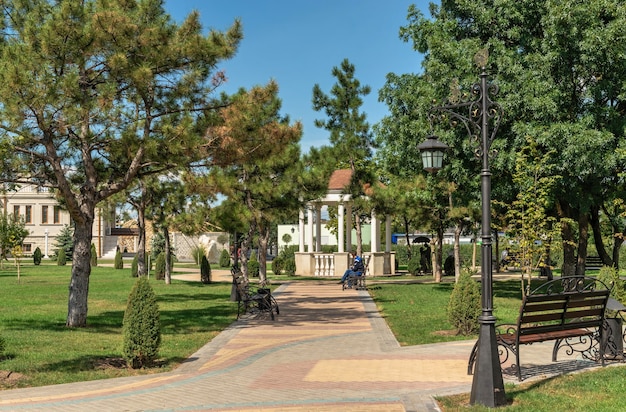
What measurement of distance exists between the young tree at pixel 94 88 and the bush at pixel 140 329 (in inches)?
146

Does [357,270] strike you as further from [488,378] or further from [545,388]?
[488,378]

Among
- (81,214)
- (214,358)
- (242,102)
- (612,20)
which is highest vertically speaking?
(612,20)

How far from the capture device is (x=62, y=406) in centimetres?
683

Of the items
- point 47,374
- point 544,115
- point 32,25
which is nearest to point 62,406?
point 47,374

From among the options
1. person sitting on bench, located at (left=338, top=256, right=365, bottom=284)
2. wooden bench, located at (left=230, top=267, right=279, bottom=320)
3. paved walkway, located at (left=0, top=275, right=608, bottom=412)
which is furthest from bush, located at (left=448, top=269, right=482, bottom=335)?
person sitting on bench, located at (left=338, top=256, right=365, bottom=284)

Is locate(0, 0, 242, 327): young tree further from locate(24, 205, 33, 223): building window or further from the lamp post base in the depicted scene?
locate(24, 205, 33, 223): building window

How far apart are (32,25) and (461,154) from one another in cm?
1212

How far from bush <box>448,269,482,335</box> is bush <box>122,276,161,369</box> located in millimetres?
5729

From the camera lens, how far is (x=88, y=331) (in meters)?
12.8

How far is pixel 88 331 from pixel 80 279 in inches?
46.6

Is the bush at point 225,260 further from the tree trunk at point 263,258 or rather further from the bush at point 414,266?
the tree trunk at point 263,258

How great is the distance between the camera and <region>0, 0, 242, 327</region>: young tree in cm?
1126

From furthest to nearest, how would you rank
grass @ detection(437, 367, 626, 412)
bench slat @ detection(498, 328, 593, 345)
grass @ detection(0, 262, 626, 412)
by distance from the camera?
bench slat @ detection(498, 328, 593, 345), grass @ detection(0, 262, 626, 412), grass @ detection(437, 367, 626, 412)

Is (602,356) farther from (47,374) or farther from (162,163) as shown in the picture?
(162,163)
